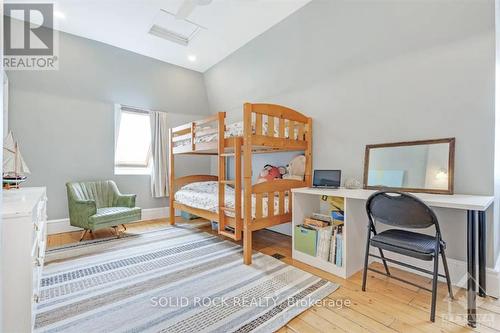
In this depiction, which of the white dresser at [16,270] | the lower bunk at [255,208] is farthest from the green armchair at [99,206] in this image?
the white dresser at [16,270]

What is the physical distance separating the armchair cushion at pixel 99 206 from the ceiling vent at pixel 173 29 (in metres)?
2.37

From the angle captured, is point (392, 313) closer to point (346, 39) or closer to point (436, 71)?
point (436, 71)

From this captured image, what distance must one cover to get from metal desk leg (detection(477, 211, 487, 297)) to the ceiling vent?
11.6 ft

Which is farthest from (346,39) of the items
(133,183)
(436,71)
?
(133,183)

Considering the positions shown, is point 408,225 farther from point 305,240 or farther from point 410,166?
point 305,240

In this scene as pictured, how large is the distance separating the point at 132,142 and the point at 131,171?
0.53m

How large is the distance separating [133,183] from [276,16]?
3.45 meters

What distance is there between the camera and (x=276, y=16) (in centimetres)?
286

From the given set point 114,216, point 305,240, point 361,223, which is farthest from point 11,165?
point 361,223

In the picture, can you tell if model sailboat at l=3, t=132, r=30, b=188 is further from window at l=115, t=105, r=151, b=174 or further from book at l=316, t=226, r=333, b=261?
book at l=316, t=226, r=333, b=261

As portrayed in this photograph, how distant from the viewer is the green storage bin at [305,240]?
235 cm

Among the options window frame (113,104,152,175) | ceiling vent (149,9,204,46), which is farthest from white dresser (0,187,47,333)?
window frame (113,104,152,175)

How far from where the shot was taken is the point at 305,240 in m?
2.42

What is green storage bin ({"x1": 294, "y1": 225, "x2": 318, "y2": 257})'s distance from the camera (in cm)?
235
